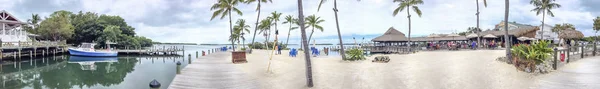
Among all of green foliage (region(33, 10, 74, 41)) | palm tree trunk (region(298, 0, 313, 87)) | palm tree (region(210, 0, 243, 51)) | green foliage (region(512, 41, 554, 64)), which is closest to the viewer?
palm tree trunk (region(298, 0, 313, 87))

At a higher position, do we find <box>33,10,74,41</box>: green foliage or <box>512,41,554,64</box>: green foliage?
<box>33,10,74,41</box>: green foliage

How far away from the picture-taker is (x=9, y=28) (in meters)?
39.8

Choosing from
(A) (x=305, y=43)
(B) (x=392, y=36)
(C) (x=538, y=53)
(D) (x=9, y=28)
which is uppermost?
(D) (x=9, y=28)

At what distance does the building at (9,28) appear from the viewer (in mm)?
36344

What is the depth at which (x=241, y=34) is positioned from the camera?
195 ft

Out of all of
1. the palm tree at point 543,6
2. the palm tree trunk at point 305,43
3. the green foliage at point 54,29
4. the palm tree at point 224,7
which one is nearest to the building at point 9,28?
the green foliage at point 54,29

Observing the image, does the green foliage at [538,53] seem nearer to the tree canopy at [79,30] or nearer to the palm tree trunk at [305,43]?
the palm tree trunk at [305,43]

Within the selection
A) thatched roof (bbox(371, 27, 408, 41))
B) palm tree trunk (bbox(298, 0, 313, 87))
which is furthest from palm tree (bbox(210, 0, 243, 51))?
palm tree trunk (bbox(298, 0, 313, 87))

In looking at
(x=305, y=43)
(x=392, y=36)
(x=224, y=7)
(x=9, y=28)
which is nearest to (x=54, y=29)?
(x=9, y=28)

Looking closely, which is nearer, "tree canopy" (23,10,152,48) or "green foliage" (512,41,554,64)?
"green foliage" (512,41,554,64)

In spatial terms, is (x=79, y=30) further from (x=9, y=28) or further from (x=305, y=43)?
(x=305, y=43)

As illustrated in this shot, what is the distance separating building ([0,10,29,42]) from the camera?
1431 inches

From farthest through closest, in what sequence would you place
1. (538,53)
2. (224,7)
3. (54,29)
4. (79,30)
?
(79,30) → (54,29) → (224,7) → (538,53)

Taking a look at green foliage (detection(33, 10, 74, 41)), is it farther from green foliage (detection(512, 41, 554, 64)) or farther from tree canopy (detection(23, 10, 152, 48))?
green foliage (detection(512, 41, 554, 64))
